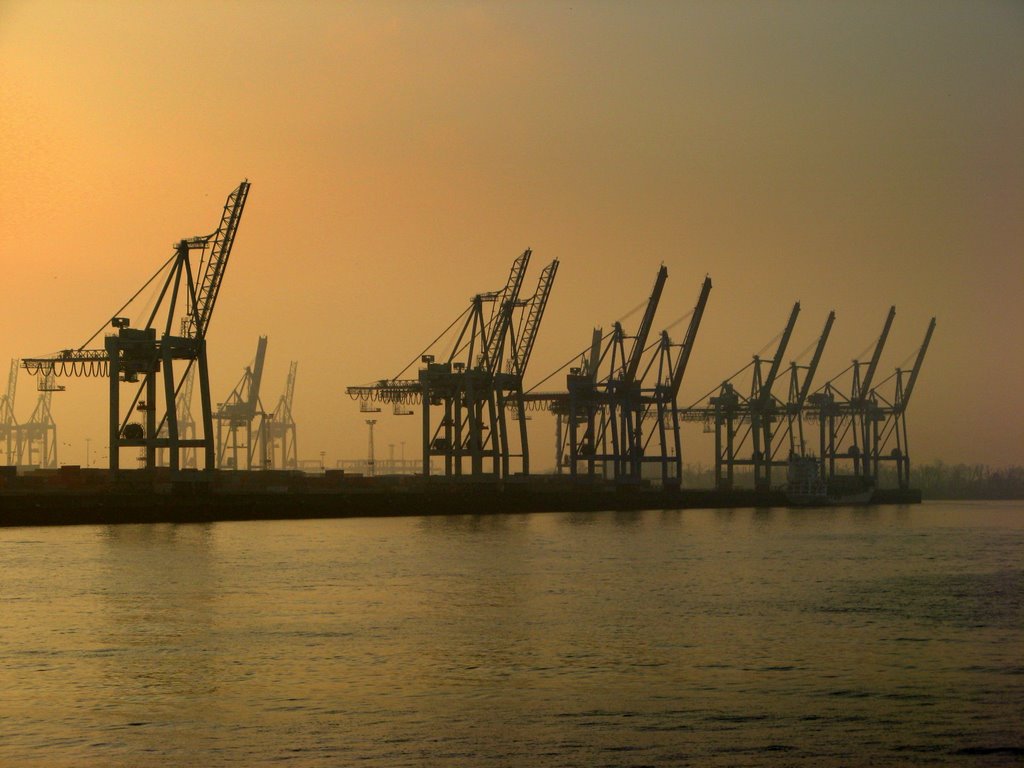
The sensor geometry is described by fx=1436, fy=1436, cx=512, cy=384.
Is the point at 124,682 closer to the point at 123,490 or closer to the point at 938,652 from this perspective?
the point at 938,652

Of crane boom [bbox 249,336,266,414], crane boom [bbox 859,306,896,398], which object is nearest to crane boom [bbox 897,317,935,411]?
crane boom [bbox 859,306,896,398]

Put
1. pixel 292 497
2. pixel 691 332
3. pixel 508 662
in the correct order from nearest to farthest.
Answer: pixel 508 662 → pixel 292 497 → pixel 691 332

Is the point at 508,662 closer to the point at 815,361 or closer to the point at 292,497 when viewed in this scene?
the point at 292,497

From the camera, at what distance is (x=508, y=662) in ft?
79.9

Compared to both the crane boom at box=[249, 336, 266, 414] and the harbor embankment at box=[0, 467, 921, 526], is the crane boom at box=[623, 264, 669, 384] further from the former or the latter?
the crane boom at box=[249, 336, 266, 414]

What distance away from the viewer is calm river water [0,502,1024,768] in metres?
17.5

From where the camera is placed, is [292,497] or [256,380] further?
[256,380]

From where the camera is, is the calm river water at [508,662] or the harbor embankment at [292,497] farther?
the harbor embankment at [292,497]

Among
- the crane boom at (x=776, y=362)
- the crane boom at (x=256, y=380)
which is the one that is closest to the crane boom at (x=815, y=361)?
the crane boom at (x=776, y=362)

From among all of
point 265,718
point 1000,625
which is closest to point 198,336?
point 1000,625

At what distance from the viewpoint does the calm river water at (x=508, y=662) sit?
17516 mm

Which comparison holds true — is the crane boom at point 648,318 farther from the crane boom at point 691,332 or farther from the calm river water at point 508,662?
the calm river water at point 508,662

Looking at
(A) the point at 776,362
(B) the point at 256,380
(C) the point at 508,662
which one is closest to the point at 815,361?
(A) the point at 776,362

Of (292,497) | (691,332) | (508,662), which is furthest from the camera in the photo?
(691,332)
